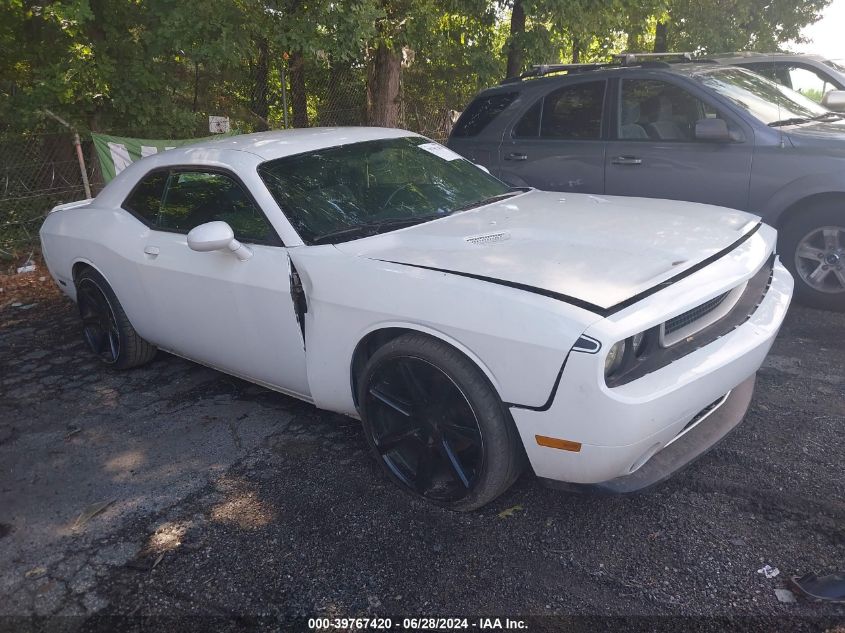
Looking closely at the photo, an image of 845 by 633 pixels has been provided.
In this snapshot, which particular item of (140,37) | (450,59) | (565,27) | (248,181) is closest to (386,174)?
(248,181)

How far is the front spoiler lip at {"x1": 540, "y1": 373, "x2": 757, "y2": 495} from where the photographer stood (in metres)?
2.64

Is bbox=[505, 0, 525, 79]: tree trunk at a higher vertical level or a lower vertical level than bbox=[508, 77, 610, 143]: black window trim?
higher

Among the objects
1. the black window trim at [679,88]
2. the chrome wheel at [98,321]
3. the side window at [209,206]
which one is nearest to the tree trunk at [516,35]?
the black window trim at [679,88]

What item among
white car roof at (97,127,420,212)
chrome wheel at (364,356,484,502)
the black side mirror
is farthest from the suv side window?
chrome wheel at (364,356,484,502)

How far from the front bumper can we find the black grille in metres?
0.12

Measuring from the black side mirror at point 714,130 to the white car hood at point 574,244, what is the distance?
1.55m

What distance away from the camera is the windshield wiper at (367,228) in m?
3.33

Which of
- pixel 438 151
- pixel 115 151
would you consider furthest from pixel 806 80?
pixel 115 151

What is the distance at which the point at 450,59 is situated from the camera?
11555 millimetres

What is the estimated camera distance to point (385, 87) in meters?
10.7

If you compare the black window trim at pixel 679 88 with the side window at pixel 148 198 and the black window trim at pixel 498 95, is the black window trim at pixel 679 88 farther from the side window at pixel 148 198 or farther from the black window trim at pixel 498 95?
the side window at pixel 148 198

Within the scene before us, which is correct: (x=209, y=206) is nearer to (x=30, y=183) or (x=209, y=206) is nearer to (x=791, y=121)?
(x=791, y=121)

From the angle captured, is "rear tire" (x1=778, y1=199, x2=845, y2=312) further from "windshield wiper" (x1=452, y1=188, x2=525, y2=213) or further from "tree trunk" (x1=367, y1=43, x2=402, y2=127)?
"tree trunk" (x1=367, y1=43, x2=402, y2=127)

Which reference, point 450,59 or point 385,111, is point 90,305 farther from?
point 450,59
